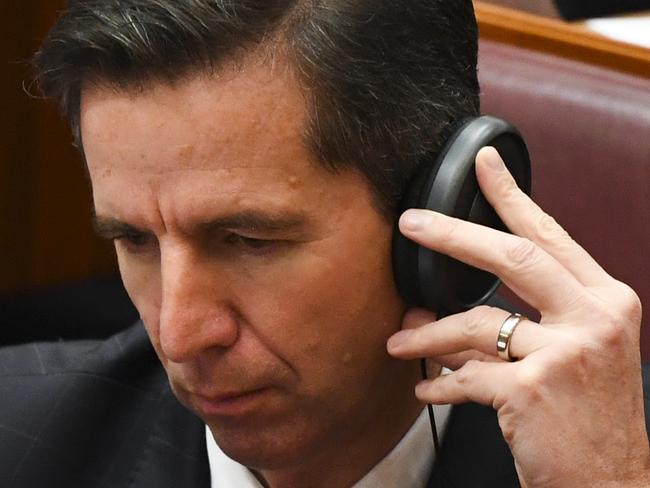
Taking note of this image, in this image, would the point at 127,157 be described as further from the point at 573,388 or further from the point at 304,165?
the point at 573,388

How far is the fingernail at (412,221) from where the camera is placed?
3.90 feet

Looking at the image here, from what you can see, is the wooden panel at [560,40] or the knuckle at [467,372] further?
the wooden panel at [560,40]

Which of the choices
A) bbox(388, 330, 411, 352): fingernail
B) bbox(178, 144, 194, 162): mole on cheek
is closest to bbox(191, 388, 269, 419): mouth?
bbox(388, 330, 411, 352): fingernail

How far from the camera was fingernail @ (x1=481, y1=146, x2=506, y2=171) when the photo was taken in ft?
3.93

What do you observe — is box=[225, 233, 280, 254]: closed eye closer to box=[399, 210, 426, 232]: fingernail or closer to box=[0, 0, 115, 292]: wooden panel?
box=[399, 210, 426, 232]: fingernail

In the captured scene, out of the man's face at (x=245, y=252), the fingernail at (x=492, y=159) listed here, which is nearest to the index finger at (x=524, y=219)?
the fingernail at (x=492, y=159)

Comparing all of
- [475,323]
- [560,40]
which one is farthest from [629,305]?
[560,40]

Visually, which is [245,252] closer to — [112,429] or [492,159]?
[492,159]

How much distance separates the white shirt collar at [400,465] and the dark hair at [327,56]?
0.28m

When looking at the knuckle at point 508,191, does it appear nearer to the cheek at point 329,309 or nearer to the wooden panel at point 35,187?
the cheek at point 329,309

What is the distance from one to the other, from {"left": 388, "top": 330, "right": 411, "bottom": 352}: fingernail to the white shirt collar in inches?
6.6

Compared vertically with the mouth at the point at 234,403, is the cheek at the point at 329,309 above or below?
above

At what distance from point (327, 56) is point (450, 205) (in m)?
0.18

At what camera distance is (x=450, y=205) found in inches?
46.9
